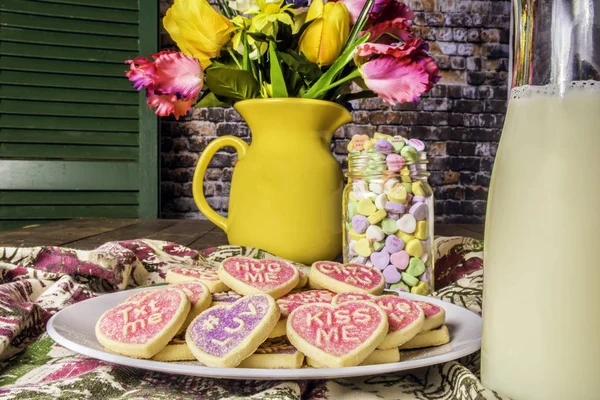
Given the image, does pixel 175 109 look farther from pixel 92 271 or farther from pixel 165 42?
pixel 165 42

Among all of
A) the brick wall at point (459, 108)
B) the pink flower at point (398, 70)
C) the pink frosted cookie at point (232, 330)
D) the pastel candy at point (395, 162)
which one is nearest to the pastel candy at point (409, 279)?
the pastel candy at point (395, 162)

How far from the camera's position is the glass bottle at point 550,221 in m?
0.32

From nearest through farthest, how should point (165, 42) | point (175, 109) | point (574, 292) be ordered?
point (574, 292)
point (175, 109)
point (165, 42)

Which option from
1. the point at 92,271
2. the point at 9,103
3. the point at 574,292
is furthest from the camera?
the point at 9,103

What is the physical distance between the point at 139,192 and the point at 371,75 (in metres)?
2.07

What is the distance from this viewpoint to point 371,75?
79 centimetres

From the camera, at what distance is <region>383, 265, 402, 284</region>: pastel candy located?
719 mm

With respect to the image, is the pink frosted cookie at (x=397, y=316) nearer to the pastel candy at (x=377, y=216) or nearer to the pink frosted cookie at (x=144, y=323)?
the pink frosted cookie at (x=144, y=323)

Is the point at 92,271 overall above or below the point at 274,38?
below

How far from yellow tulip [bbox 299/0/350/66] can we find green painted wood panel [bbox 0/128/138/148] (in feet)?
6.56

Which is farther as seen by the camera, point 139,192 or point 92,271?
point 139,192

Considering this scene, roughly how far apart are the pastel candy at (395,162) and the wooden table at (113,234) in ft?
1.55

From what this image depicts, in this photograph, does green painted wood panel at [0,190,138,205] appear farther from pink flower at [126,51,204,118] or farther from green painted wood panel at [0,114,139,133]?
pink flower at [126,51,204,118]

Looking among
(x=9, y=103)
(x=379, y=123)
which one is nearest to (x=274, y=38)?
(x=9, y=103)
